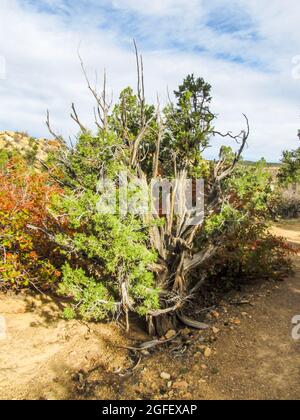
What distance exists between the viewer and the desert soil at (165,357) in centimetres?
623

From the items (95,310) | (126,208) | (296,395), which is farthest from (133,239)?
(296,395)

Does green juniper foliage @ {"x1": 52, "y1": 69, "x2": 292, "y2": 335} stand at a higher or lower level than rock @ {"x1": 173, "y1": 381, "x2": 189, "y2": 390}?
higher

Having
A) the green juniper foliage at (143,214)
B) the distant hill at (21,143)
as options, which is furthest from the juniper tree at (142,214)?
the distant hill at (21,143)

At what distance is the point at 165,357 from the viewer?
732 cm

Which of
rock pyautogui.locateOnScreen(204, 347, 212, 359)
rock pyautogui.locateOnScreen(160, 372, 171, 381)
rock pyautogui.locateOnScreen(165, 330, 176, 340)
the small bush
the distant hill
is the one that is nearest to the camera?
rock pyautogui.locateOnScreen(160, 372, 171, 381)

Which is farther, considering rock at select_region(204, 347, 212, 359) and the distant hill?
the distant hill

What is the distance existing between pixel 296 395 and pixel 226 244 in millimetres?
4084

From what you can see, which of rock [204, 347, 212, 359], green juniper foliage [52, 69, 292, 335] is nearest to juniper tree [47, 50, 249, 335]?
green juniper foliage [52, 69, 292, 335]

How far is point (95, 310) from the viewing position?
730 centimetres

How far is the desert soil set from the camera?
20.4 feet

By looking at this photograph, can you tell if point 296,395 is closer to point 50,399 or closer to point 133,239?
point 133,239

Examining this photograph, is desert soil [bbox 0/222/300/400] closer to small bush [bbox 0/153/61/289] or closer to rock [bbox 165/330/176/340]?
rock [bbox 165/330/176/340]

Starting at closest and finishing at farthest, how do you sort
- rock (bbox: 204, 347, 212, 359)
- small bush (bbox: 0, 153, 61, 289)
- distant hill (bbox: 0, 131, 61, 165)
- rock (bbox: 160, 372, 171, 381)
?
rock (bbox: 160, 372, 171, 381), rock (bbox: 204, 347, 212, 359), small bush (bbox: 0, 153, 61, 289), distant hill (bbox: 0, 131, 61, 165)

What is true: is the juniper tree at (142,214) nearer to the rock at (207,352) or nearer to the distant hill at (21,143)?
the rock at (207,352)
